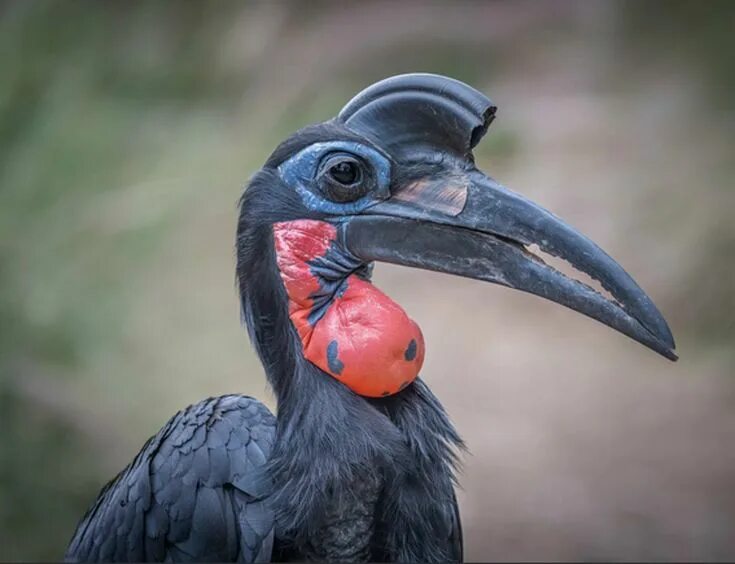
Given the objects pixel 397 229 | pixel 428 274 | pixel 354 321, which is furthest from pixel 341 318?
Answer: pixel 428 274

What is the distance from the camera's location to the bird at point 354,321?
1436 millimetres

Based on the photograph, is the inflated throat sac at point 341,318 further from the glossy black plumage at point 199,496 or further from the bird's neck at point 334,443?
the glossy black plumage at point 199,496

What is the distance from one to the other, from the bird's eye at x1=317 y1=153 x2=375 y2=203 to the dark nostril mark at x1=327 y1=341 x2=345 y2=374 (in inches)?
8.8

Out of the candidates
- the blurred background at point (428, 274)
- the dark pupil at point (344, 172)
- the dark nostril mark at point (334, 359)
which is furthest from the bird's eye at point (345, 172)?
the blurred background at point (428, 274)

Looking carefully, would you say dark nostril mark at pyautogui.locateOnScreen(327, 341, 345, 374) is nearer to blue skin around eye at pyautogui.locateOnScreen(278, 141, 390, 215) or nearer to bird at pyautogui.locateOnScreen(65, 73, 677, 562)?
bird at pyautogui.locateOnScreen(65, 73, 677, 562)

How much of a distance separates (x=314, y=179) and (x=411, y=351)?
0.30m

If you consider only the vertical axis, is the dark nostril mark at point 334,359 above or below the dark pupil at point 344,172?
below

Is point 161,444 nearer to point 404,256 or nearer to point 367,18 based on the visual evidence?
point 404,256

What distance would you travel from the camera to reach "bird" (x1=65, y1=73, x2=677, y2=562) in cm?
144

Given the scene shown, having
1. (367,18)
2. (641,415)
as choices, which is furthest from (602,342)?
(367,18)

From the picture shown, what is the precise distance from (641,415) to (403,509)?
1687mm

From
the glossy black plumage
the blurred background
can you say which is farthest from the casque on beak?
the blurred background

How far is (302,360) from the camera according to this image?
1.49m

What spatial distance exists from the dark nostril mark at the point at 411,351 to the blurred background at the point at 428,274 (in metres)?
1.60
